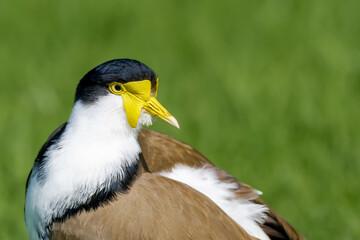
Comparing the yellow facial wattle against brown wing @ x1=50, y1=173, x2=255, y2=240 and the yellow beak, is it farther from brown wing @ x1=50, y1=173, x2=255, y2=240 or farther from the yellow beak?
brown wing @ x1=50, y1=173, x2=255, y2=240

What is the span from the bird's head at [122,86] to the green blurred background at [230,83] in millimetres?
1957

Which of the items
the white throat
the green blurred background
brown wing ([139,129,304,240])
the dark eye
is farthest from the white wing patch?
the green blurred background

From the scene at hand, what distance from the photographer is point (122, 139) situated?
10.6 feet

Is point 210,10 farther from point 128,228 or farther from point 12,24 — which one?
point 128,228

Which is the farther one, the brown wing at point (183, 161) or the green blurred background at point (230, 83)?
the green blurred background at point (230, 83)

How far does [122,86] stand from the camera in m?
3.16

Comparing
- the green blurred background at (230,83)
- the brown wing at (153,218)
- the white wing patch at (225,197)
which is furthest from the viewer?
the green blurred background at (230,83)

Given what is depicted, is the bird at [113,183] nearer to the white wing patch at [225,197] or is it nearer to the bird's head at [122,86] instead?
the bird's head at [122,86]

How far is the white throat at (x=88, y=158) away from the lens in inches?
124

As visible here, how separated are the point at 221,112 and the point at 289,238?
8.40ft

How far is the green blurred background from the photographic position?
524 centimetres

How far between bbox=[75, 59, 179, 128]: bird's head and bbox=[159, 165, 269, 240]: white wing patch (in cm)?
49

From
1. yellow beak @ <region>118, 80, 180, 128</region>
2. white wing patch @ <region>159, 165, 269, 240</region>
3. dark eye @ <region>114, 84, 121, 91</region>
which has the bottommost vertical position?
white wing patch @ <region>159, 165, 269, 240</region>

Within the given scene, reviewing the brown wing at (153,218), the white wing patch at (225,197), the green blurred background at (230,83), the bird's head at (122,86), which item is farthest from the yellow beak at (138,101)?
the green blurred background at (230,83)
